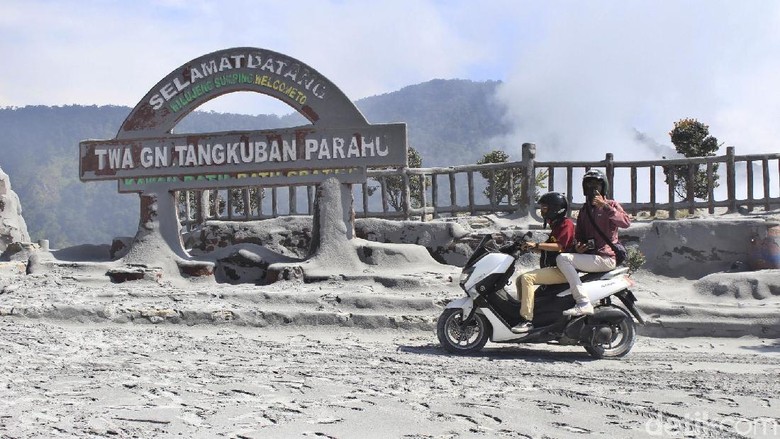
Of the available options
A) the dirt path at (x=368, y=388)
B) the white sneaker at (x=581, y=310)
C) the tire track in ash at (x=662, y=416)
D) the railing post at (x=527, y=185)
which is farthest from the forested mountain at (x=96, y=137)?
the tire track in ash at (x=662, y=416)

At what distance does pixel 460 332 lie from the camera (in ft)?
24.2

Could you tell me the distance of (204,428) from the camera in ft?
14.9

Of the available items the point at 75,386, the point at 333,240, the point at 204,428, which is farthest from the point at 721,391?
the point at 333,240

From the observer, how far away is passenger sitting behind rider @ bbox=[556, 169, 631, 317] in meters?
7.03

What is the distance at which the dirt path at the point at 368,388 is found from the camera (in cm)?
459

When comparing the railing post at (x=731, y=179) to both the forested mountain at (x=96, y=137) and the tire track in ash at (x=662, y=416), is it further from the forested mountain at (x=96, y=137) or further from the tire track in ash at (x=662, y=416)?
the forested mountain at (x=96, y=137)

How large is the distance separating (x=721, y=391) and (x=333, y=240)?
6.67 meters

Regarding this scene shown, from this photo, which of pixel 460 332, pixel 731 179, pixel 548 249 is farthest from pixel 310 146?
pixel 731 179

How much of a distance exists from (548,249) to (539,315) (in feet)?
1.96

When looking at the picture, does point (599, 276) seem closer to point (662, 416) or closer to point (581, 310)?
point (581, 310)

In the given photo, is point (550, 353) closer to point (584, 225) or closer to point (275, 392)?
point (584, 225)

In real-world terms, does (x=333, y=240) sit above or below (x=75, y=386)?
above

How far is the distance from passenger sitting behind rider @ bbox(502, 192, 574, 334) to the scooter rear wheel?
0.59m

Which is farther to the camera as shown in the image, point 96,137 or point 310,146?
point 96,137
